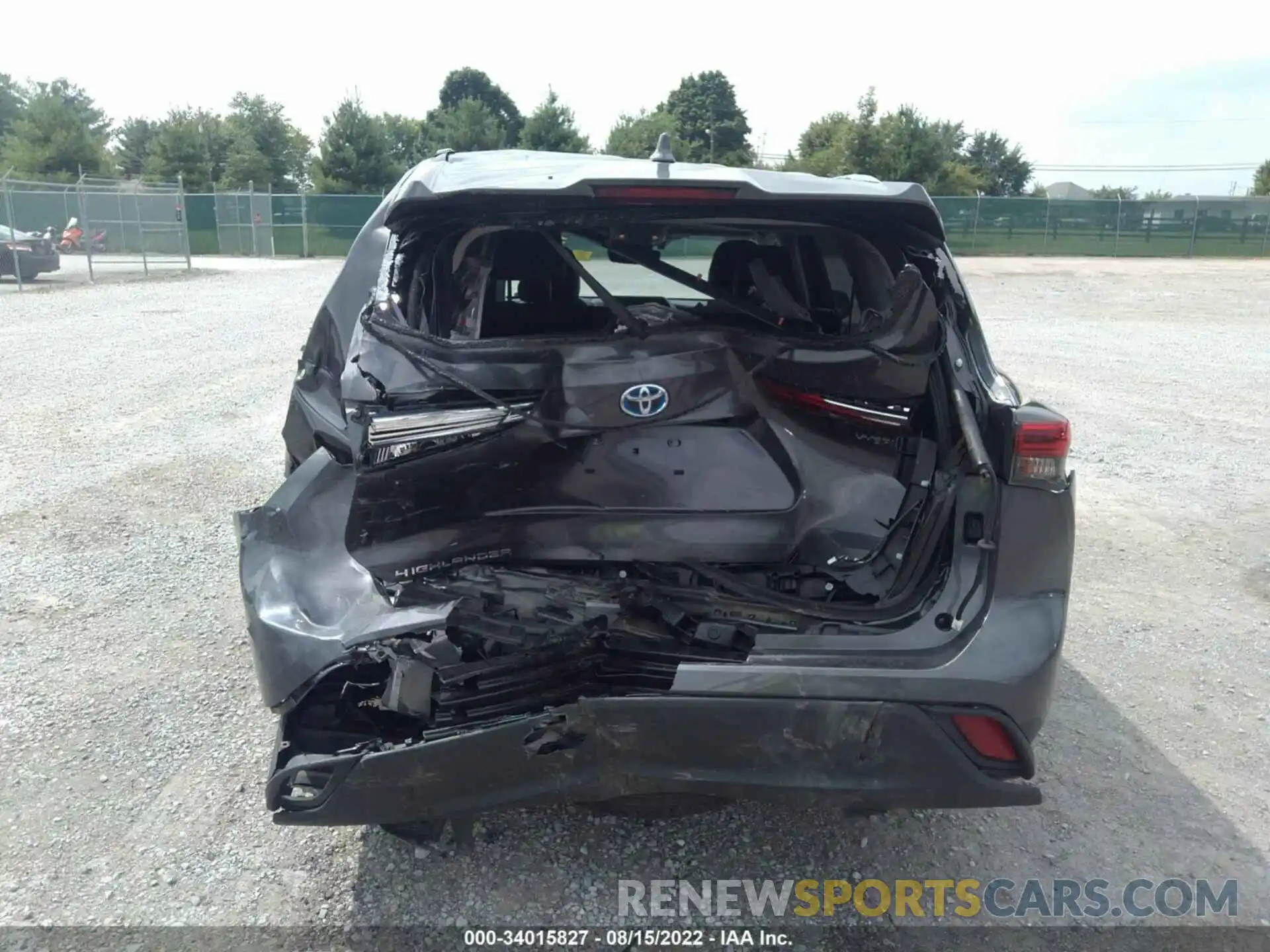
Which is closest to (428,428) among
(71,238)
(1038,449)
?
(1038,449)

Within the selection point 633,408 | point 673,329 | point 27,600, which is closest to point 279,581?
point 633,408

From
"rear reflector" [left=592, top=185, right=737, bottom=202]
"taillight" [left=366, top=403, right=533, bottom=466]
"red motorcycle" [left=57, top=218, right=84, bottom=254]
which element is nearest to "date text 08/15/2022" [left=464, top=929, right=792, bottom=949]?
"taillight" [left=366, top=403, right=533, bottom=466]

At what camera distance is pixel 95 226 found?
70.1 feet

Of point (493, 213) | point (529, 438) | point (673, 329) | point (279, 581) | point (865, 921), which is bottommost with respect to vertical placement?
point (865, 921)

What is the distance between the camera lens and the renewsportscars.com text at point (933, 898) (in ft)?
8.67

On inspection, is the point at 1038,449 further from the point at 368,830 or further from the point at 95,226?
the point at 95,226

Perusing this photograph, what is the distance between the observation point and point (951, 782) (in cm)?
223

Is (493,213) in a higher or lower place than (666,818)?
higher

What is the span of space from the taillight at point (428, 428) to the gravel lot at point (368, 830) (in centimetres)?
121

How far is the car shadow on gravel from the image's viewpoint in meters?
2.64

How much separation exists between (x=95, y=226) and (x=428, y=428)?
22.7 metres

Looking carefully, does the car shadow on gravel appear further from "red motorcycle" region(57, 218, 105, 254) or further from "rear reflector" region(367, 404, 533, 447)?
"red motorcycle" region(57, 218, 105, 254)

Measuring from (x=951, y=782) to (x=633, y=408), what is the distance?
1221 millimetres

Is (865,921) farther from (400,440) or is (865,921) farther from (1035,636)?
(400,440)
